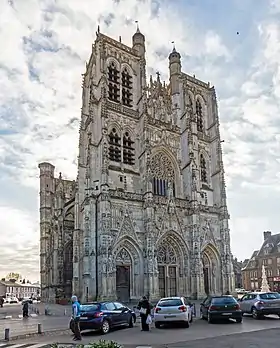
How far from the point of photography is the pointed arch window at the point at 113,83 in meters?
42.2

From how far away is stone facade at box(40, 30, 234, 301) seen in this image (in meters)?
36.1

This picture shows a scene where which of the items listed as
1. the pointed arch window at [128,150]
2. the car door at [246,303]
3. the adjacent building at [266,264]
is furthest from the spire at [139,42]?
the adjacent building at [266,264]

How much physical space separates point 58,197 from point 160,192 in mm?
18401

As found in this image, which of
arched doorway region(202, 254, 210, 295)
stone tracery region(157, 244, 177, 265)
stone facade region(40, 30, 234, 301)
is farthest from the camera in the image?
arched doorway region(202, 254, 210, 295)

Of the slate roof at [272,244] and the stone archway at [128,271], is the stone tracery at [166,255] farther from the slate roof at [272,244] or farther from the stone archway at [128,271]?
the slate roof at [272,244]

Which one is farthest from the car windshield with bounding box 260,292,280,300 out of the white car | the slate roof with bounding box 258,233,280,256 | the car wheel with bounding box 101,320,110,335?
the slate roof with bounding box 258,233,280,256

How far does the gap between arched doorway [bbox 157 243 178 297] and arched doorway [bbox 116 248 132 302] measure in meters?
3.76

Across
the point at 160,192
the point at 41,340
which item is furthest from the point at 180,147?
the point at 41,340

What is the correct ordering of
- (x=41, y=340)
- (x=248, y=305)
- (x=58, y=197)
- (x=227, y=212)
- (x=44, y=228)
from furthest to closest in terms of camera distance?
(x=44, y=228) < (x=58, y=197) < (x=227, y=212) < (x=248, y=305) < (x=41, y=340)

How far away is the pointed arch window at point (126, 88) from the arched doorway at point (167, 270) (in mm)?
15288

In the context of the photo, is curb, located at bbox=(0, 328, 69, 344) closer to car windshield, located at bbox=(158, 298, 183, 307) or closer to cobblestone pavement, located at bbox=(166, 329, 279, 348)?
car windshield, located at bbox=(158, 298, 183, 307)

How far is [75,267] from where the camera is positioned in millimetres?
37312

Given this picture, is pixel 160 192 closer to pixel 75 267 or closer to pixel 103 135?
pixel 103 135

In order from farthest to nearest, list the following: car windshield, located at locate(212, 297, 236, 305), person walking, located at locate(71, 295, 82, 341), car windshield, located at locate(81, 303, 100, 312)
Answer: car windshield, located at locate(212, 297, 236, 305), car windshield, located at locate(81, 303, 100, 312), person walking, located at locate(71, 295, 82, 341)
